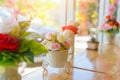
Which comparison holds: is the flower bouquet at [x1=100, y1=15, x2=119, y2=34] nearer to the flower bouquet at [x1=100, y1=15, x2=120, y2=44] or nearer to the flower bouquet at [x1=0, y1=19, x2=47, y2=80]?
the flower bouquet at [x1=100, y1=15, x2=120, y2=44]

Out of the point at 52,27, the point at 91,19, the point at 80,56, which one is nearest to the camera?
the point at 80,56

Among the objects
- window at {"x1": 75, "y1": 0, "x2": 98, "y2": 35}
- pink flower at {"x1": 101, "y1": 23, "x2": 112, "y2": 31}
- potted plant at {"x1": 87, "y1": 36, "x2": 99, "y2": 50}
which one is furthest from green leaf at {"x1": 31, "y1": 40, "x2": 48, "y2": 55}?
window at {"x1": 75, "y1": 0, "x2": 98, "y2": 35}

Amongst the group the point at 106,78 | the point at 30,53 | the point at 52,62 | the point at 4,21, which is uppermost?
the point at 4,21

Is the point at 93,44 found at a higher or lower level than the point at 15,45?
lower

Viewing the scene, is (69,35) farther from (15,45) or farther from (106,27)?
(106,27)

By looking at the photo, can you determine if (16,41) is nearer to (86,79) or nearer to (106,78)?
(86,79)

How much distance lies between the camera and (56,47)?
1.32 meters

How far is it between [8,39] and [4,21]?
0.09 m

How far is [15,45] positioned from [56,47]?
0.49 meters

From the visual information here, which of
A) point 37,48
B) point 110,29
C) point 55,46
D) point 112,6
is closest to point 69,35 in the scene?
point 55,46

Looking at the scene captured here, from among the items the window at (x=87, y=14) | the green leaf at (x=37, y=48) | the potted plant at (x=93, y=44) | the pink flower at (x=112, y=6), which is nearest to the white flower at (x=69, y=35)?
the green leaf at (x=37, y=48)

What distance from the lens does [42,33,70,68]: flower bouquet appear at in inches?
52.2

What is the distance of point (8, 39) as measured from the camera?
0.84 metres

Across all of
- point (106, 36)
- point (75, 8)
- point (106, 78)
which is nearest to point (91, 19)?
point (75, 8)
